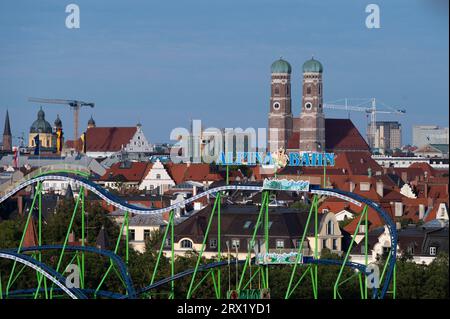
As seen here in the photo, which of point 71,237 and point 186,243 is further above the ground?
point 71,237

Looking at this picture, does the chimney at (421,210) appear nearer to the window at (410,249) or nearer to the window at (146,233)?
the window at (146,233)

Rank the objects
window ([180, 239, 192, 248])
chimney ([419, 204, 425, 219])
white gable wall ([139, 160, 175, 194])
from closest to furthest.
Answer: window ([180, 239, 192, 248]), chimney ([419, 204, 425, 219]), white gable wall ([139, 160, 175, 194])

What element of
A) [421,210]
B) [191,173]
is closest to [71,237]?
[421,210]

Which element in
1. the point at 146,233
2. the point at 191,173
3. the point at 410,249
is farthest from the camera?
the point at 191,173

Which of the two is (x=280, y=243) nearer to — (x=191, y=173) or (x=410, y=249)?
(x=410, y=249)

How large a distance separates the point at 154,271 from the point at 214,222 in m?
16.9

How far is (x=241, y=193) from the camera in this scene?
114 metres

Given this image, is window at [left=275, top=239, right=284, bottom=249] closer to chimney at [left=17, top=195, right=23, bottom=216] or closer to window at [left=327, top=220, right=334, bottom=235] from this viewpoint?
Answer: window at [left=327, top=220, right=334, bottom=235]

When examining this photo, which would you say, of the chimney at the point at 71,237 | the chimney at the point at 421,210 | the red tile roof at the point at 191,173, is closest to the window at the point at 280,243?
the chimney at the point at 71,237

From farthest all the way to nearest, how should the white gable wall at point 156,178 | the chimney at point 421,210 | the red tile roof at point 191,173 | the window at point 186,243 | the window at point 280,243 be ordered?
the white gable wall at point 156,178 → the red tile roof at point 191,173 → the chimney at point 421,210 → the window at point 186,243 → the window at point 280,243

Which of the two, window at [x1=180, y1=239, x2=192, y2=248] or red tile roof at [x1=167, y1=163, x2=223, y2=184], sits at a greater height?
red tile roof at [x1=167, y1=163, x2=223, y2=184]

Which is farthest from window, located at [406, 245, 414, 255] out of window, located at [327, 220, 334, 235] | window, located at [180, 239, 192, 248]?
window, located at [180, 239, 192, 248]
